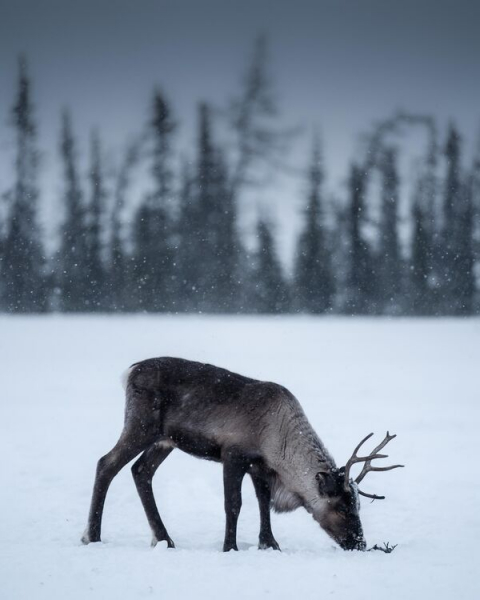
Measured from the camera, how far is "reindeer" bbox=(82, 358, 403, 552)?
20.6 ft

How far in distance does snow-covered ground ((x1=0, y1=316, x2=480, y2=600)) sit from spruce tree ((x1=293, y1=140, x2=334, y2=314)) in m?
2.43

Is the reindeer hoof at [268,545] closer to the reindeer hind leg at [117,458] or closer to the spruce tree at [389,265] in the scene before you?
the reindeer hind leg at [117,458]

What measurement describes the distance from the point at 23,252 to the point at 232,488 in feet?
54.7

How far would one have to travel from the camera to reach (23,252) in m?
21.7

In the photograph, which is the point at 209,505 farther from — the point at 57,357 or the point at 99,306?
the point at 99,306

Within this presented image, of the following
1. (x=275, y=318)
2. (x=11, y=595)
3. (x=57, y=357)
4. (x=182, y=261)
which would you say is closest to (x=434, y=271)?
(x=275, y=318)

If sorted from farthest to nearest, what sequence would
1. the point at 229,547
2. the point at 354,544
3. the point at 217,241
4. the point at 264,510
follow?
1. the point at 217,241
2. the point at 264,510
3. the point at 229,547
4. the point at 354,544


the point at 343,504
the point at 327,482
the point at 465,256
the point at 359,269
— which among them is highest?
the point at 465,256

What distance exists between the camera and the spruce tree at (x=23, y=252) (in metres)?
21.8

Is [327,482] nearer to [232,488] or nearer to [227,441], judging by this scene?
[232,488]

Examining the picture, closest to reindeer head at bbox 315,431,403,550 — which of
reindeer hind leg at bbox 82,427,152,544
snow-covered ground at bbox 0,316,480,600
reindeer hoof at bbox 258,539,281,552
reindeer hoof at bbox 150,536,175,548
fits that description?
snow-covered ground at bbox 0,316,480,600

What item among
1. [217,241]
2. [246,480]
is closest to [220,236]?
[217,241]

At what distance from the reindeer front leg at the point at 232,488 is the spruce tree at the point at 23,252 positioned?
16358 millimetres

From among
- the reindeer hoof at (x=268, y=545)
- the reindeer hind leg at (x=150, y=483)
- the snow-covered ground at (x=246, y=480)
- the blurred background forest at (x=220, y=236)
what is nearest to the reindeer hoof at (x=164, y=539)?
the reindeer hind leg at (x=150, y=483)
